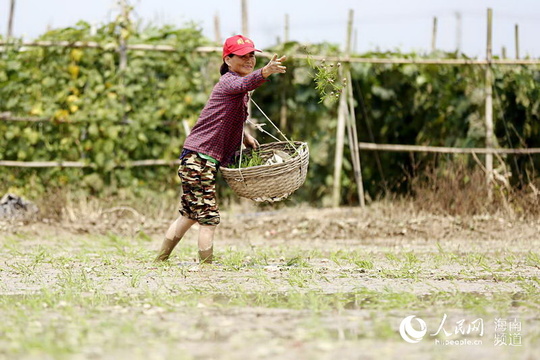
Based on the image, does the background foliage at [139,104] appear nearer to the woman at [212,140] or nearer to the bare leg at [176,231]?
the bare leg at [176,231]

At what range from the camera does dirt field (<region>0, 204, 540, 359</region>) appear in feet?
10.4

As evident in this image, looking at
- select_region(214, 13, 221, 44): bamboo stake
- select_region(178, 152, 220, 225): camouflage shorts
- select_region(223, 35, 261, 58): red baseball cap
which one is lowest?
select_region(178, 152, 220, 225): camouflage shorts

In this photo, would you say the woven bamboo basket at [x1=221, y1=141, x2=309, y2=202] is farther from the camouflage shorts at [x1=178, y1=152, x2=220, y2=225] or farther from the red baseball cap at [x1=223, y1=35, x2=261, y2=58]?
the red baseball cap at [x1=223, y1=35, x2=261, y2=58]

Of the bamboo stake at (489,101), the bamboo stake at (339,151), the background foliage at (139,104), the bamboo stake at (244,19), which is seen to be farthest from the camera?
the bamboo stake at (339,151)

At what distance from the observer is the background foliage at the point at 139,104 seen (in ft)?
33.7

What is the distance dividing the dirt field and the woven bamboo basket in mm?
520

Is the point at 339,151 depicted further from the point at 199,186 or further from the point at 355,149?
the point at 199,186

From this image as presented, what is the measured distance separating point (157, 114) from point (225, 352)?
7.56m

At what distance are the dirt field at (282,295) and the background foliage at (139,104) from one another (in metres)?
1.88

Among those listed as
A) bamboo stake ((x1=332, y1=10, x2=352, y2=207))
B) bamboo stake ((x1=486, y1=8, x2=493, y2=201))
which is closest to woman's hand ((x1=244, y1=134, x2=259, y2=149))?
bamboo stake ((x1=332, y1=10, x2=352, y2=207))

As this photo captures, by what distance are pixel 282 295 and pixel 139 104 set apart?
20.9ft

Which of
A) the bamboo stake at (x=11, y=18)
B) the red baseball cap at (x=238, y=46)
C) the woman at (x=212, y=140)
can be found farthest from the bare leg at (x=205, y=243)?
the bamboo stake at (x=11, y=18)

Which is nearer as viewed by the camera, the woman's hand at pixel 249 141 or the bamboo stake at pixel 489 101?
the woman's hand at pixel 249 141

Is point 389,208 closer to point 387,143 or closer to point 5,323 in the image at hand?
point 387,143
